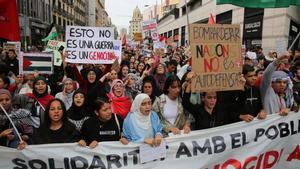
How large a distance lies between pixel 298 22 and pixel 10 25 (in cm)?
1737

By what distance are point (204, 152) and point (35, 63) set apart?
374 cm

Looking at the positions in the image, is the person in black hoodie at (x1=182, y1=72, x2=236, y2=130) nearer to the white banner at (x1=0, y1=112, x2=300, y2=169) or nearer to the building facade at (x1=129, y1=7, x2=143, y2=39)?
the white banner at (x1=0, y1=112, x2=300, y2=169)

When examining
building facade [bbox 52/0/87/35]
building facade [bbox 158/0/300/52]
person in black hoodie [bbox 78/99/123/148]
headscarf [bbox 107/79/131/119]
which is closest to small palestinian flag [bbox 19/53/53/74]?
headscarf [bbox 107/79/131/119]

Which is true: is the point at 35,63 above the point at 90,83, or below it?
above

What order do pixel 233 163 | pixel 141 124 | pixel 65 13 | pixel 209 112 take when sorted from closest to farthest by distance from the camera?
1. pixel 141 124
2. pixel 233 163
3. pixel 209 112
4. pixel 65 13

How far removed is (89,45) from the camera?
6145 mm

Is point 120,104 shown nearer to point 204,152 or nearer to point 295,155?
point 204,152

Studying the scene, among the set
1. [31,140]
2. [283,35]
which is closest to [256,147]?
[31,140]

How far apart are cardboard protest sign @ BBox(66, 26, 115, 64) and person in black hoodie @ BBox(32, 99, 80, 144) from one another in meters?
2.32

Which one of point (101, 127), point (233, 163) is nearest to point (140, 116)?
point (101, 127)

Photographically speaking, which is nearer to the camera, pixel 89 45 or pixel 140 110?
pixel 140 110

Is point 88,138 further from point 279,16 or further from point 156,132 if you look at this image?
point 279,16

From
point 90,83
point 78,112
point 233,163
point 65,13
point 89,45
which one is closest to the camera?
Result: point 233,163

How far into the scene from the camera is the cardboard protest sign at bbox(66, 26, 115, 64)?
6031mm
